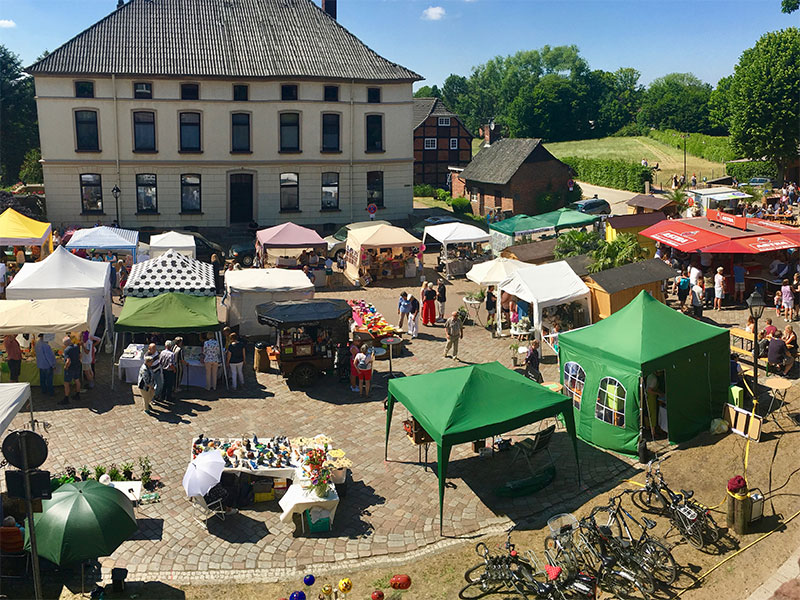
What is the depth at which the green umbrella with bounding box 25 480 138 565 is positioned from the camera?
10148 mm

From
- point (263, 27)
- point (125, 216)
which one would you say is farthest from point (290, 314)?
point (263, 27)

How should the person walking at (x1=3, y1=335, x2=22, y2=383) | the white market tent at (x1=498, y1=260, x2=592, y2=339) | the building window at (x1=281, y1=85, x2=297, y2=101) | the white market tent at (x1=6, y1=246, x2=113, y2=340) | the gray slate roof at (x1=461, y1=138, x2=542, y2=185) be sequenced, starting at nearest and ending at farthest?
the person walking at (x1=3, y1=335, x2=22, y2=383)
the white market tent at (x1=6, y1=246, x2=113, y2=340)
the white market tent at (x1=498, y1=260, x2=592, y2=339)
the building window at (x1=281, y1=85, x2=297, y2=101)
the gray slate roof at (x1=461, y1=138, x2=542, y2=185)

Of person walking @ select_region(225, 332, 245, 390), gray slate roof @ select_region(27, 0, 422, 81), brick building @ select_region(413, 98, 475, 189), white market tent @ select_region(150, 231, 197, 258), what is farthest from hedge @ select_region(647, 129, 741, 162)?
person walking @ select_region(225, 332, 245, 390)

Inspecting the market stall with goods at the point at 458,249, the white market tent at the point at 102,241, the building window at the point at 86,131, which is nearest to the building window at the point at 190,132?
the building window at the point at 86,131

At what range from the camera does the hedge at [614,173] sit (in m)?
57.0

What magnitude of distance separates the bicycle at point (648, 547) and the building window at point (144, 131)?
1227 inches

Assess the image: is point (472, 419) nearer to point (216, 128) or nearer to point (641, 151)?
point (216, 128)

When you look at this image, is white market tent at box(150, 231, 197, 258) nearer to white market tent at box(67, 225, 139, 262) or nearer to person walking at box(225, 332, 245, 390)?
white market tent at box(67, 225, 139, 262)

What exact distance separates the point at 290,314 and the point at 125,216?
→ 21.6m

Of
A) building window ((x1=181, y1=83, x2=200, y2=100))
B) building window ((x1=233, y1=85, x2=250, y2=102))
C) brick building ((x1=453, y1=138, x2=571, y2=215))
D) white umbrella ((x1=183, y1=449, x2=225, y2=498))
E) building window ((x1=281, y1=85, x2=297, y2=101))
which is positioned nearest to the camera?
white umbrella ((x1=183, y1=449, x2=225, y2=498))

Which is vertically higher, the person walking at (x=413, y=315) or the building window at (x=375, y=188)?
the building window at (x=375, y=188)

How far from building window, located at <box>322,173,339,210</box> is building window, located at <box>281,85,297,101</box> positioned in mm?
4090

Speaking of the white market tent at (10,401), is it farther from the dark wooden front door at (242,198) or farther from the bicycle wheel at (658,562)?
the dark wooden front door at (242,198)

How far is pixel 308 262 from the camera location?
30.6m
